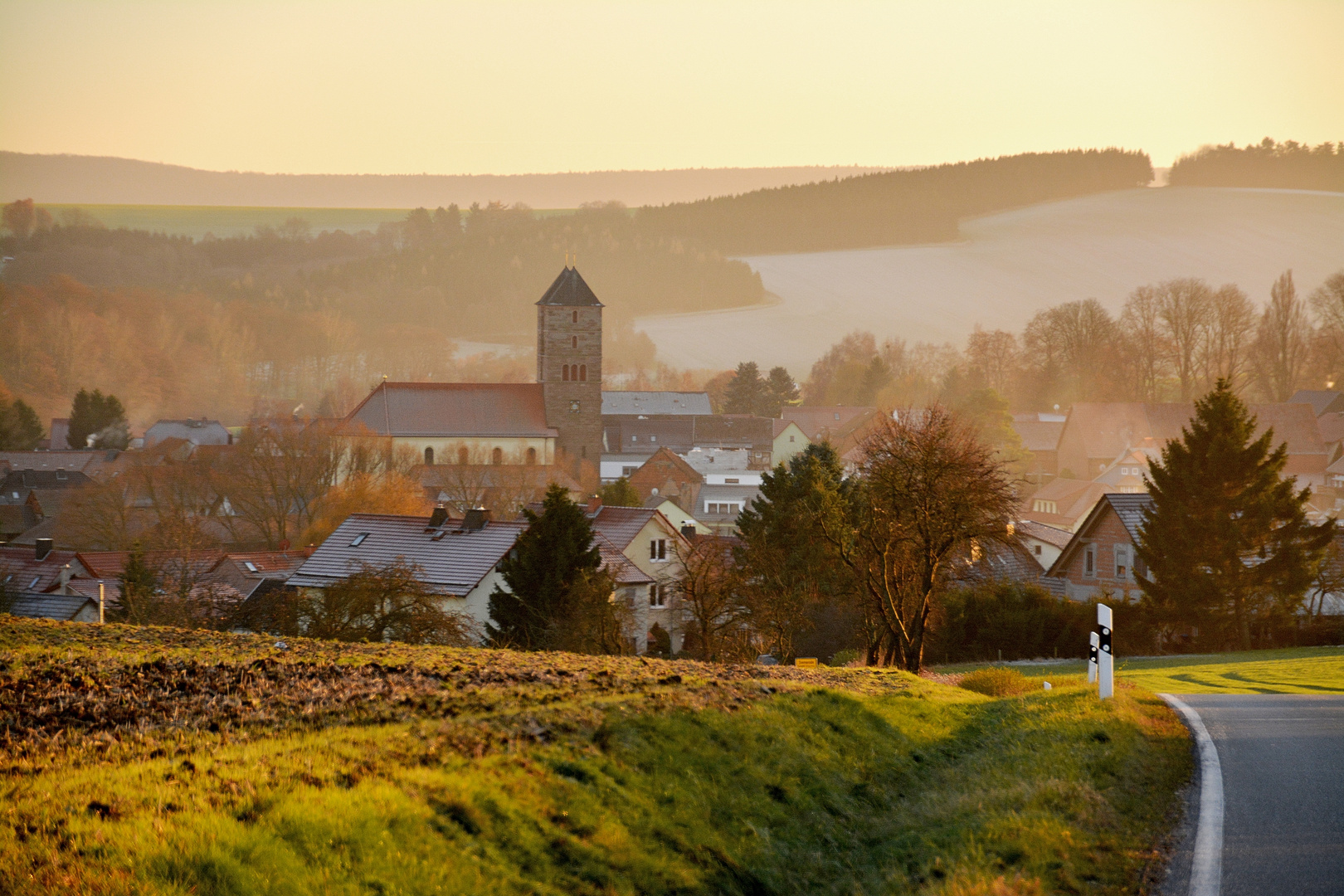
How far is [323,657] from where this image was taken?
12594 mm

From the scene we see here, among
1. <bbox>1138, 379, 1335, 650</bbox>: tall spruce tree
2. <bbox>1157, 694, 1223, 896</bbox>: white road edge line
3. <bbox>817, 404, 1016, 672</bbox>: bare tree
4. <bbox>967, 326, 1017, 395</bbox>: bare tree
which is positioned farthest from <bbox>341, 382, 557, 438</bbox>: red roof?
<bbox>1157, 694, 1223, 896</bbox>: white road edge line

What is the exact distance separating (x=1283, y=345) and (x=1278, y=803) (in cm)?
13844

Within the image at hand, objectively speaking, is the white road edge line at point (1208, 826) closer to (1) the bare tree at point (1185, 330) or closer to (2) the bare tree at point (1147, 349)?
(1) the bare tree at point (1185, 330)

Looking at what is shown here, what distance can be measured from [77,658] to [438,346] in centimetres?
19288

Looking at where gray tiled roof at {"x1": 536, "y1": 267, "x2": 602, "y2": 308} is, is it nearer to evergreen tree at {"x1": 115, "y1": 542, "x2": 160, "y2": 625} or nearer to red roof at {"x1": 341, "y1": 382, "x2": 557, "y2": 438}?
red roof at {"x1": 341, "y1": 382, "x2": 557, "y2": 438}

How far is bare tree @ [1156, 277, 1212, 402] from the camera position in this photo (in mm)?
135625

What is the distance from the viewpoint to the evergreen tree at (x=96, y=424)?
12119cm

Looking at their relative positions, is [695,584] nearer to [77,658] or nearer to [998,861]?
[77,658]

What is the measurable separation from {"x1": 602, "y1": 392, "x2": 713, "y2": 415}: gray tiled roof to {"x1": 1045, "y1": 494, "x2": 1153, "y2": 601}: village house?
9370cm

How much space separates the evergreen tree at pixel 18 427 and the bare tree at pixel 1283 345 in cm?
13304

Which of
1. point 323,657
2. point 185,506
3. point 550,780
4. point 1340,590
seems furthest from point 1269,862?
point 185,506

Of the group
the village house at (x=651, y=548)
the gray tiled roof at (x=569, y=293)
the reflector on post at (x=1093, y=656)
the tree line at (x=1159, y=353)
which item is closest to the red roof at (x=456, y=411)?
the gray tiled roof at (x=569, y=293)

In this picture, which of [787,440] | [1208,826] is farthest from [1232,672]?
[787,440]

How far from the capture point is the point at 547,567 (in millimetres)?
31406
